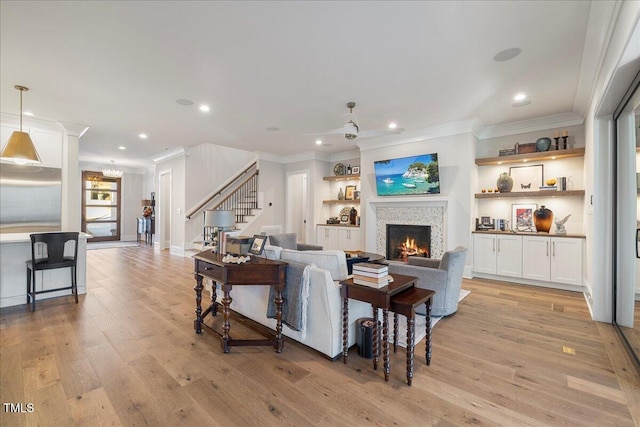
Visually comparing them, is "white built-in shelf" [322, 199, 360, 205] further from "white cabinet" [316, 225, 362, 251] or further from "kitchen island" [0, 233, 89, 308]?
"kitchen island" [0, 233, 89, 308]

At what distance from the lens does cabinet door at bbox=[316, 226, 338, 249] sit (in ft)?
24.3

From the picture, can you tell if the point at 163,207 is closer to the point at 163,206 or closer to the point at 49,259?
the point at 163,206

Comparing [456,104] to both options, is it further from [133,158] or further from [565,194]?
[133,158]

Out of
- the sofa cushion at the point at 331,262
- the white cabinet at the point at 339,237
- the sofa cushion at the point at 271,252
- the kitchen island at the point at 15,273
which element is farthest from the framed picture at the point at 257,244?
the white cabinet at the point at 339,237

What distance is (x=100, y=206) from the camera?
10719mm

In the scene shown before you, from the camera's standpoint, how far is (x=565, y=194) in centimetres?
470

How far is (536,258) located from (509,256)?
37 centimetres

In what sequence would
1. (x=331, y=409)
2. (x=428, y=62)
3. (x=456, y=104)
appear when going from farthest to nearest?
(x=456, y=104), (x=428, y=62), (x=331, y=409)

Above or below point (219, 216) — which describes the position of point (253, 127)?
above

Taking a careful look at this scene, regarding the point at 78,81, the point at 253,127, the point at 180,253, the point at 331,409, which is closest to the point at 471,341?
the point at 331,409

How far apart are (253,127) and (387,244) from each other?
3.70 m

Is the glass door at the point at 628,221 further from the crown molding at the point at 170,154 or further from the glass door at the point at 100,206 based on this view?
the glass door at the point at 100,206

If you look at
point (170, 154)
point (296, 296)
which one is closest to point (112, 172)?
point (170, 154)

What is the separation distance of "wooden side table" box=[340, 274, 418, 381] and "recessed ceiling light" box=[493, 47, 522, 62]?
2.51 meters
